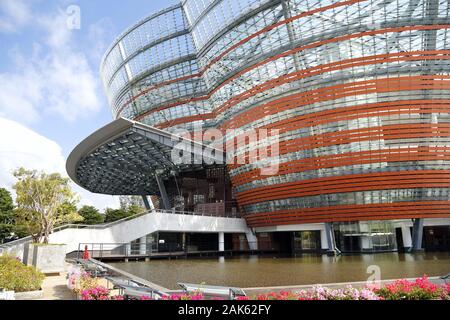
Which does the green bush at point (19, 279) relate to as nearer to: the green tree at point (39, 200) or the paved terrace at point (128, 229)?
the green tree at point (39, 200)

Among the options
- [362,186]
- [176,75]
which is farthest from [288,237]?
[176,75]

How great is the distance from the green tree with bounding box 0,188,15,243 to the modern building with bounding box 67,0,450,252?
14652 millimetres

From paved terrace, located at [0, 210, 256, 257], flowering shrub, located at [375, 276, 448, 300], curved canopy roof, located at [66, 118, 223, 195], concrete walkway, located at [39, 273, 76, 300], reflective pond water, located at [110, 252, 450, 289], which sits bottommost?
reflective pond water, located at [110, 252, 450, 289]

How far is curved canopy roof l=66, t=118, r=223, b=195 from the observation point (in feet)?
118

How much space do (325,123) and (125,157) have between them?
2502 centimetres

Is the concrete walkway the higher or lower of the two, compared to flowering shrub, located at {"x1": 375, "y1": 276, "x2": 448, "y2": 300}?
lower

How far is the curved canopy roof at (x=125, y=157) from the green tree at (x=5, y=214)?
11.2 m

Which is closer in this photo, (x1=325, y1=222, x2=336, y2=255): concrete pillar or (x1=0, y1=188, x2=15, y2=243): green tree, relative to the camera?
(x1=325, y1=222, x2=336, y2=255): concrete pillar

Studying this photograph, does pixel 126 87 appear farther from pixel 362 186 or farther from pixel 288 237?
pixel 362 186

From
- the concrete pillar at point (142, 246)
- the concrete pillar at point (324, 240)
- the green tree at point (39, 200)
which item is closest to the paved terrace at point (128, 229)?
the concrete pillar at point (142, 246)

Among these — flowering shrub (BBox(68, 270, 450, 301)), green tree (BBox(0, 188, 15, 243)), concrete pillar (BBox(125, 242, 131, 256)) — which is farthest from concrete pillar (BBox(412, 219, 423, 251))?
green tree (BBox(0, 188, 15, 243))

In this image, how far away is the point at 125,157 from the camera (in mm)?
44219

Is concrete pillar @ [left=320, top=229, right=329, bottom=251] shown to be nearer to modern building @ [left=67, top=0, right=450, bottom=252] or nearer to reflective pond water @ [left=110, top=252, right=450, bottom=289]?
modern building @ [left=67, top=0, right=450, bottom=252]

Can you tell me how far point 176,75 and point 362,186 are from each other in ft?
110
